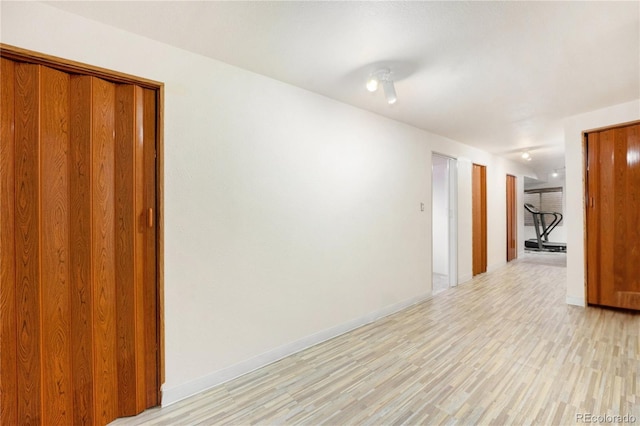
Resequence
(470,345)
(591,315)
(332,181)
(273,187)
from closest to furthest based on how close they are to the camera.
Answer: (273,187), (470,345), (332,181), (591,315)

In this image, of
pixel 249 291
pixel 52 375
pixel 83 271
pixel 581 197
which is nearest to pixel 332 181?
pixel 249 291

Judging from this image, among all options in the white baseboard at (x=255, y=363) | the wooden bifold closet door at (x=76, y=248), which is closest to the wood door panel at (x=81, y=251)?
the wooden bifold closet door at (x=76, y=248)

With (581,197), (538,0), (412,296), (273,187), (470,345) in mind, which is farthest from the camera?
(412,296)

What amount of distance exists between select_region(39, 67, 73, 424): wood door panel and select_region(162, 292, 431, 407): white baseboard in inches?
22.1

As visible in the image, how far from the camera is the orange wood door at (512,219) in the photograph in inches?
256

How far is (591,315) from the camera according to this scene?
3.15 m

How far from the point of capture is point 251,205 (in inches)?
85.7

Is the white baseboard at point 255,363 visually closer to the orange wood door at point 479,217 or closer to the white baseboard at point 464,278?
the white baseboard at point 464,278

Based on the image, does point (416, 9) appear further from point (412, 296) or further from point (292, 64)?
point (412, 296)

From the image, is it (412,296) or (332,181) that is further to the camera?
(412,296)

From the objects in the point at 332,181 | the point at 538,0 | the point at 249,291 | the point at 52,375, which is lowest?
the point at 52,375

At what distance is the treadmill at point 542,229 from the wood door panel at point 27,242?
1121cm

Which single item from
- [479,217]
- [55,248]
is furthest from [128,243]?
[479,217]

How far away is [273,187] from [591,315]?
13.0 ft
